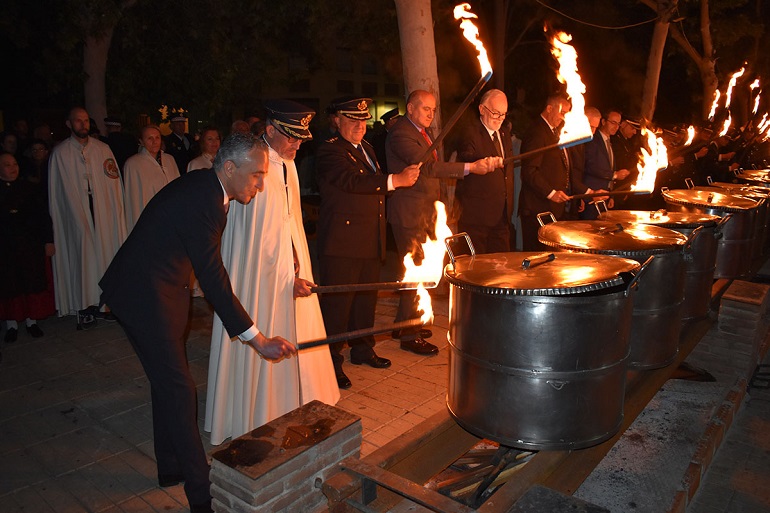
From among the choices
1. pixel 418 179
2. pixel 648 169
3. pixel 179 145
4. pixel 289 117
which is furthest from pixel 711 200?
pixel 179 145

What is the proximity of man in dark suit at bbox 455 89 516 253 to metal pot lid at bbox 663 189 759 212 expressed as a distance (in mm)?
1753

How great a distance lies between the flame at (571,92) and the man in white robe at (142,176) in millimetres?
4856

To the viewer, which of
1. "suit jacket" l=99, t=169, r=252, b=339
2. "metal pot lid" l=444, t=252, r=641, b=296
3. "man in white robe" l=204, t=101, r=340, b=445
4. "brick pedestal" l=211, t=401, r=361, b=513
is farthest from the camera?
"man in white robe" l=204, t=101, r=340, b=445

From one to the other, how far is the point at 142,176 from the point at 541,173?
483 cm

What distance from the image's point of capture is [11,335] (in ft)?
22.3

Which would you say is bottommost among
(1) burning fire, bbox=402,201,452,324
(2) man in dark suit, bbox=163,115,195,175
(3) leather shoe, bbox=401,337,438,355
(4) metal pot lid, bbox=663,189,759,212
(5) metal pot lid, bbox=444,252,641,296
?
(3) leather shoe, bbox=401,337,438,355

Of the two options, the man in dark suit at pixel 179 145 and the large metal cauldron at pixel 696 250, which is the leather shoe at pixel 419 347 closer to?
the large metal cauldron at pixel 696 250

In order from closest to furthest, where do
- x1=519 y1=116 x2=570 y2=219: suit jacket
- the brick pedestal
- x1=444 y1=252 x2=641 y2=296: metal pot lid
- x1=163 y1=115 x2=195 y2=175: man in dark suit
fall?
the brick pedestal < x1=444 y1=252 x2=641 y2=296: metal pot lid < x1=519 y1=116 x2=570 y2=219: suit jacket < x1=163 y1=115 x2=195 y2=175: man in dark suit

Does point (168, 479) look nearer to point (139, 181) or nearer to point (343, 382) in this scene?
point (343, 382)

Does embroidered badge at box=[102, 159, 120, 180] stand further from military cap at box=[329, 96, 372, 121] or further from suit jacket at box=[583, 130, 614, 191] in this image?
suit jacket at box=[583, 130, 614, 191]

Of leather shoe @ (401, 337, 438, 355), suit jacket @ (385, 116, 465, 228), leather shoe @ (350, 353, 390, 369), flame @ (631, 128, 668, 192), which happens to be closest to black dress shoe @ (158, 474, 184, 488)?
leather shoe @ (350, 353, 390, 369)

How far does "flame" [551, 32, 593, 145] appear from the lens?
15.5ft

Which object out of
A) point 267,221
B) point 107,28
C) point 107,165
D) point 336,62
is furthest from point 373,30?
point 336,62

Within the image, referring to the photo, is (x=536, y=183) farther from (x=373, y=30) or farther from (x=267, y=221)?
(x=373, y=30)
